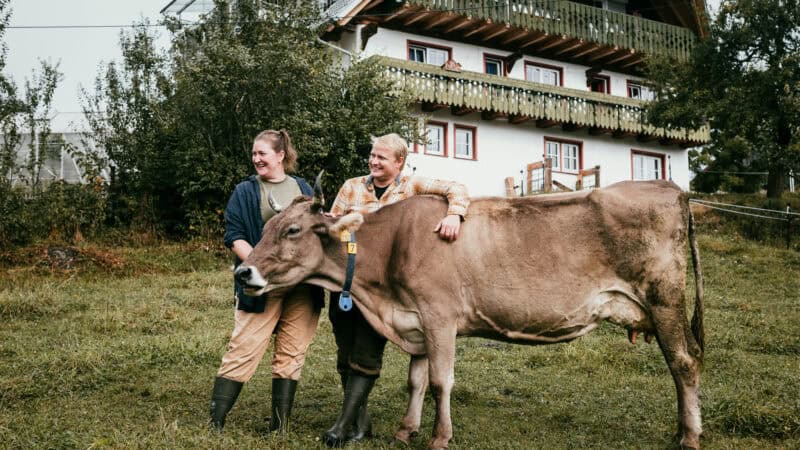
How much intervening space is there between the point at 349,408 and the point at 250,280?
4.52ft

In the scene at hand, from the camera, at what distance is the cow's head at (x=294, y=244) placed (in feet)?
21.0

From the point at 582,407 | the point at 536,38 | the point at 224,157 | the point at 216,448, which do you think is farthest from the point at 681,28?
the point at 216,448

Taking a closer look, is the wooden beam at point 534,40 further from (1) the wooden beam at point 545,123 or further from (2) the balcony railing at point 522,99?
(1) the wooden beam at point 545,123

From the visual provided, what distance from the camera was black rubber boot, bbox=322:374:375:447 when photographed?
648 centimetres

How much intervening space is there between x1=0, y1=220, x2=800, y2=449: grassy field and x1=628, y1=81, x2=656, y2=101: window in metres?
20.5

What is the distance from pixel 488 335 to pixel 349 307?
1.23 metres

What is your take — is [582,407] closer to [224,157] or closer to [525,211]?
[525,211]

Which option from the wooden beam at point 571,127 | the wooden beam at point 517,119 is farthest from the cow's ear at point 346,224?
the wooden beam at point 571,127

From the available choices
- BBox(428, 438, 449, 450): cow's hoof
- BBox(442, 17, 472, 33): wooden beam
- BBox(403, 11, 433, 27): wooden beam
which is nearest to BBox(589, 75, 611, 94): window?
BBox(442, 17, 472, 33): wooden beam

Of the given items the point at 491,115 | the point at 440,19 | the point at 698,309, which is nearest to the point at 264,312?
the point at 698,309

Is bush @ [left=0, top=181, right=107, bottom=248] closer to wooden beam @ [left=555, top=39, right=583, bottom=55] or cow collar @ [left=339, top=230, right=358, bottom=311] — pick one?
cow collar @ [left=339, top=230, right=358, bottom=311]

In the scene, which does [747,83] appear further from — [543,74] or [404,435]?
[404,435]

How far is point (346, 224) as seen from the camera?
660cm

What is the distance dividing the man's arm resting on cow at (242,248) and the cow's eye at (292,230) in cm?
36
